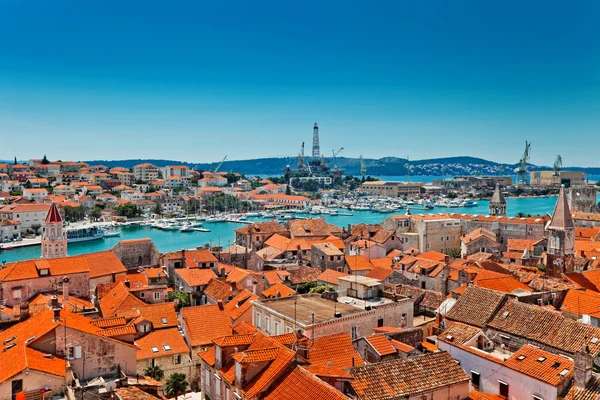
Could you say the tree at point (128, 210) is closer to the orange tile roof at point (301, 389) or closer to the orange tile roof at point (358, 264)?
the orange tile roof at point (358, 264)

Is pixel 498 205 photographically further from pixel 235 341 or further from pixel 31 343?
pixel 31 343

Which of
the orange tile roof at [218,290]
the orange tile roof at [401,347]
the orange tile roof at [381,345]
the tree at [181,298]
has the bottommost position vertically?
Result: the tree at [181,298]

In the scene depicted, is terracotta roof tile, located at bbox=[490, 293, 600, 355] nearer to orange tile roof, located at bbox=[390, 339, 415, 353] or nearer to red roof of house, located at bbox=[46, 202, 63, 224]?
orange tile roof, located at bbox=[390, 339, 415, 353]

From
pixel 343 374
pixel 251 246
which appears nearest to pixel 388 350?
pixel 343 374

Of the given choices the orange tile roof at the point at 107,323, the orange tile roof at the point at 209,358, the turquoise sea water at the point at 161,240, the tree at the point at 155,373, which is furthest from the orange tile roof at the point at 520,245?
the turquoise sea water at the point at 161,240

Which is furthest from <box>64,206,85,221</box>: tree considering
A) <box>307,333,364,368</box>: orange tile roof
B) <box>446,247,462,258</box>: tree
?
<box>307,333,364,368</box>: orange tile roof

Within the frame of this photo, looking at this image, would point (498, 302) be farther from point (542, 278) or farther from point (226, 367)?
point (542, 278)
